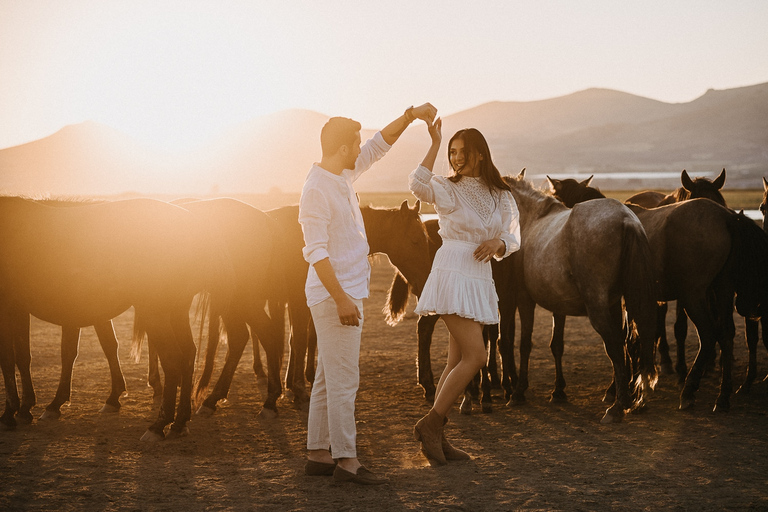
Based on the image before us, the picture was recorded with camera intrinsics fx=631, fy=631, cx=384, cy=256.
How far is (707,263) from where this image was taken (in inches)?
266

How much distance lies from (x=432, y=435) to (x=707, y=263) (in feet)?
12.9

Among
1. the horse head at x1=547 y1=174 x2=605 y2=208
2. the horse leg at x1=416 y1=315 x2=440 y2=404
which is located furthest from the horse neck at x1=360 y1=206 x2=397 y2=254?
the horse head at x1=547 y1=174 x2=605 y2=208

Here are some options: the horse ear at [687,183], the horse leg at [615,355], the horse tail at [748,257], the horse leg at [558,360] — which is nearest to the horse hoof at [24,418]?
the horse leg at [558,360]

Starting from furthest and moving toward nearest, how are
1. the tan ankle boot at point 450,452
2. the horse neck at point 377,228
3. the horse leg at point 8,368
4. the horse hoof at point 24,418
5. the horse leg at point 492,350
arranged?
the horse neck at point 377,228, the horse leg at point 492,350, the horse hoof at point 24,418, the horse leg at point 8,368, the tan ankle boot at point 450,452

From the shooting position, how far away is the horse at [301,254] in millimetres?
7250

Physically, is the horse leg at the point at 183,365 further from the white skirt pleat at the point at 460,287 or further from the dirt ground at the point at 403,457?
the white skirt pleat at the point at 460,287

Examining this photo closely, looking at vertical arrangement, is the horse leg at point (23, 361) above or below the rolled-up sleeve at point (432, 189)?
below

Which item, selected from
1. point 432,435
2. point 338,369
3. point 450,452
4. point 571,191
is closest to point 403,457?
point 450,452

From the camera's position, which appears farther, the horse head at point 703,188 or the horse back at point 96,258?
the horse head at point 703,188

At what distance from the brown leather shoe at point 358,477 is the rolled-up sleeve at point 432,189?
1.89m

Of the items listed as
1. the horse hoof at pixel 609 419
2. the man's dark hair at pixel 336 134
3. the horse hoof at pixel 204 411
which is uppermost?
the man's dark hair at pixel 336 134

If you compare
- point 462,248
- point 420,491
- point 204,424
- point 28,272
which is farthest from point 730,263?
point 28,272

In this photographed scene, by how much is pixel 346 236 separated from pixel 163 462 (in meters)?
2.45

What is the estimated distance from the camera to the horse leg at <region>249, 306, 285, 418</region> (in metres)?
6.46
